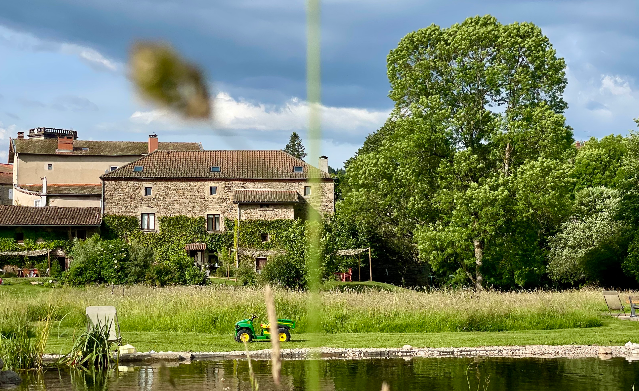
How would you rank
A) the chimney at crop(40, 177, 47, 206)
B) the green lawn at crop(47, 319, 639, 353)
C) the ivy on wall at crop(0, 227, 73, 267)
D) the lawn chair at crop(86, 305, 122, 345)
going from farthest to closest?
the chimney at crop(40, 177, 47, 206) → the ivy on wall at crop(0, 227, 73, 267) → the green lawn at crop(47, 319, 639, 353) → the lawn chair at crop(86, 305, 122, 345)

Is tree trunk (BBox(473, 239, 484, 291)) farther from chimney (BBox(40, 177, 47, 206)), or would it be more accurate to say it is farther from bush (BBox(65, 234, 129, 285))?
chimney (BBox(40, 177, 47, 206))

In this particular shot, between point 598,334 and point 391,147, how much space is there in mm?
15277

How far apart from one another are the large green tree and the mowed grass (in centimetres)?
864

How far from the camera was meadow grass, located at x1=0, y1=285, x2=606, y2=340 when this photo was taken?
17.8m

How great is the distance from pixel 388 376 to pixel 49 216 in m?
37.0

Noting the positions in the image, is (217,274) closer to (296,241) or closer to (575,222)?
(296,241)

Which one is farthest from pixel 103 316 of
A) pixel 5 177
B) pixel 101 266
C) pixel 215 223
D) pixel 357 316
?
pixel 5 177

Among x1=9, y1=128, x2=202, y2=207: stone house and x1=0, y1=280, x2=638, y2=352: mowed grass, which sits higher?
x1=9, y1=128, x2=202, y2=207: stone house

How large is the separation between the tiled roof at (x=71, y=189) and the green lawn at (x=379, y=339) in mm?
37787

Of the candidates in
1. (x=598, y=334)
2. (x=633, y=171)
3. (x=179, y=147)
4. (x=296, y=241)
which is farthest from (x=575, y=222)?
(x=179, y=147)

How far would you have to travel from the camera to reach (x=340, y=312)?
18.3 m

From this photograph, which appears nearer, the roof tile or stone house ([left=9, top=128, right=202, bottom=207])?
stone house ([left=9, top=128, right=202, bottom=207])

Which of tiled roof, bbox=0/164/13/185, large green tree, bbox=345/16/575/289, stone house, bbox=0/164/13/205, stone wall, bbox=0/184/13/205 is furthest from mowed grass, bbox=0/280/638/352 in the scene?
stone wall, bbox=0/184/13/205

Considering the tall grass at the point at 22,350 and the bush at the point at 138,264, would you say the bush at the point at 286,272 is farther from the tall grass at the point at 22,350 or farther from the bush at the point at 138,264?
the tall grass at the point at 22,350
